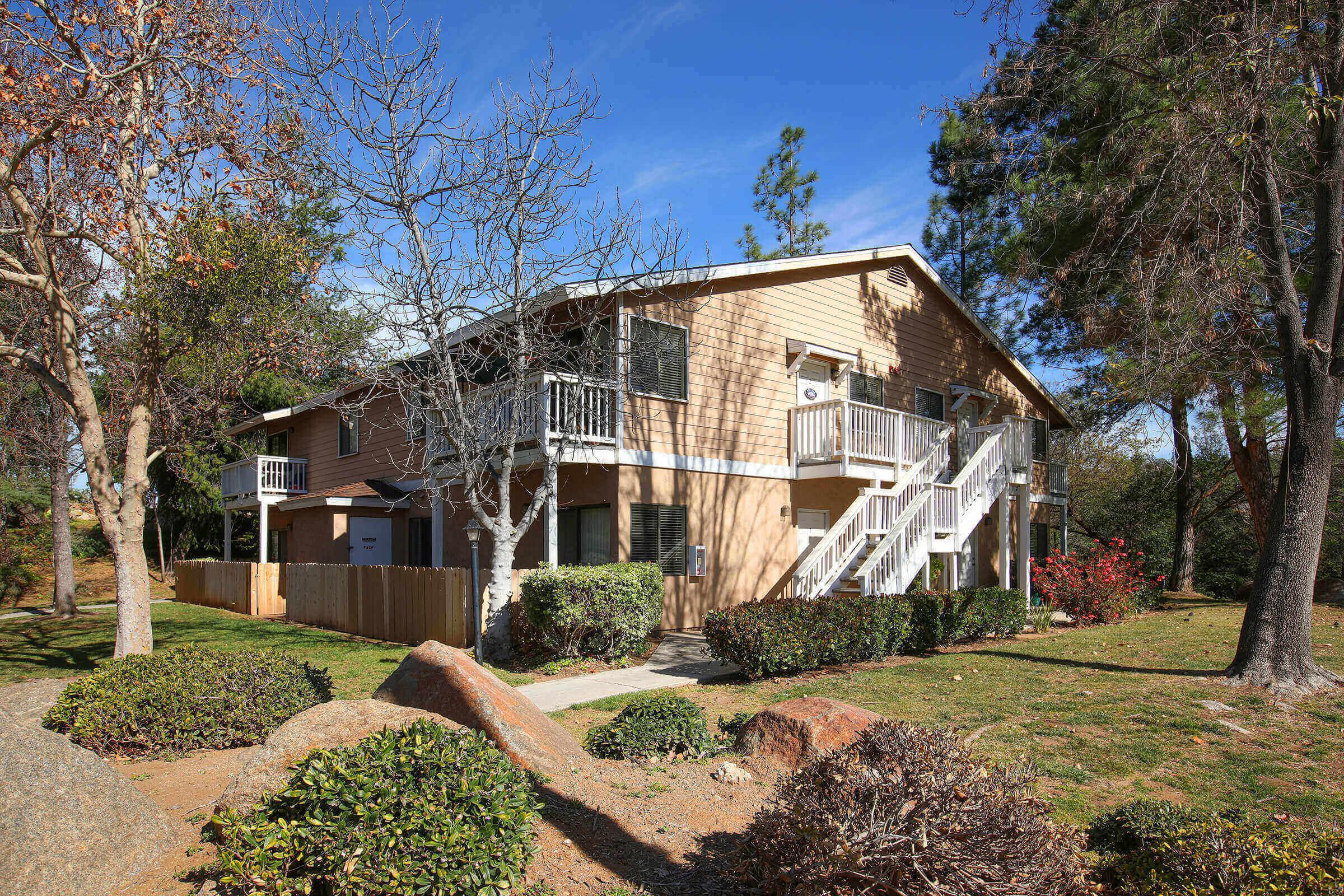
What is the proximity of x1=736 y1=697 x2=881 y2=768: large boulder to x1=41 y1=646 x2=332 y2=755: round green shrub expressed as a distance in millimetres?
3993

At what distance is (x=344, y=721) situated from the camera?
519cm

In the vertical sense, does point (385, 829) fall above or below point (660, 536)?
below

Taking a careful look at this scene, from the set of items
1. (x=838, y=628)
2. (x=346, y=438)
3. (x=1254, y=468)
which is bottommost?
(x=838, y=628)

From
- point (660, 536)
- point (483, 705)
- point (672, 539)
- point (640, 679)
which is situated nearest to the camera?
point (483, 705)

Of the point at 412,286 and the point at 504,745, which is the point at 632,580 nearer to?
the point at 412,286

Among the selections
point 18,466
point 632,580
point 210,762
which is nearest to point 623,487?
point 632,580

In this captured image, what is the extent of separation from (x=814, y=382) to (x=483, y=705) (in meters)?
12.6

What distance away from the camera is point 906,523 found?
557 inches

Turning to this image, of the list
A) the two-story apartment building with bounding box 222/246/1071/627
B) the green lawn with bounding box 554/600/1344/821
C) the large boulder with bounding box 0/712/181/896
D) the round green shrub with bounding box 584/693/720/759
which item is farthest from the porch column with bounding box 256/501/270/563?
the large boulder with bounding box 0/712/181/896

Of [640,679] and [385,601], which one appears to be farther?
[385,601]

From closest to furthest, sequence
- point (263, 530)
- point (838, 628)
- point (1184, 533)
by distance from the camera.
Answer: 1. point (838, 628)
2. point (263, 530)
3. point (1184, 533)

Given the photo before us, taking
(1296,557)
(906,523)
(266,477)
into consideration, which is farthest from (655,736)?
(266,477)

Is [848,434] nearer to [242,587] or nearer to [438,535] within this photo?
[438,535]

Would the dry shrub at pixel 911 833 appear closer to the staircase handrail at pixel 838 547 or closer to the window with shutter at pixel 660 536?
the staircase handrail at pixel 838 547
